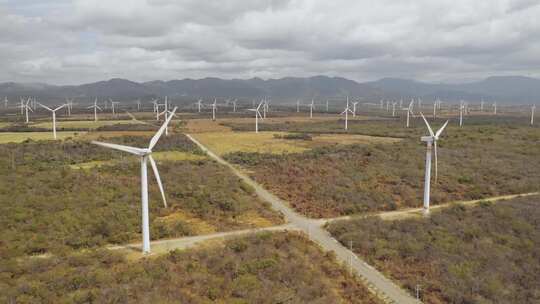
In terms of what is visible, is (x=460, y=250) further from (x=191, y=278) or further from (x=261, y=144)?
(x=261, y=144)

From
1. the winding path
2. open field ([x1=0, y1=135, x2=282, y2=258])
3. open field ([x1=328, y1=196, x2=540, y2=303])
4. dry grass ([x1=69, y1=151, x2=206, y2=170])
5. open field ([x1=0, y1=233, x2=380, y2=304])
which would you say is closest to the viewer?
open field ([x1=0, y1=233, x2=380, y2=304])

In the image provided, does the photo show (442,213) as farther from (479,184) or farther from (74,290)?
(74,290)

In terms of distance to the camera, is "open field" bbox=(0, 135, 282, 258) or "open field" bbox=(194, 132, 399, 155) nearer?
"open field" bbox=(0, 135, 282, 258)

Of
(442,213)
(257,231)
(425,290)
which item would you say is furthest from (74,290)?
(442,213)

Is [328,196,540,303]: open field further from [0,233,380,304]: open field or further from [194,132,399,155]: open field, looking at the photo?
[194,132,399,155]: open field

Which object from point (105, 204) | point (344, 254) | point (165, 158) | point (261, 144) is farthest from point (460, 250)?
point (261, 144)

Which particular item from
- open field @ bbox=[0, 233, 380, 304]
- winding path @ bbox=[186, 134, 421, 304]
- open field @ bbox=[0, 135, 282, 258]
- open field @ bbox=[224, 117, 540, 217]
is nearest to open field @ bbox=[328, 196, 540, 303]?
winding path @ bbox=[186, 134, 421, 304]
